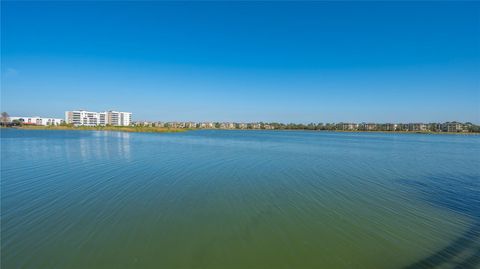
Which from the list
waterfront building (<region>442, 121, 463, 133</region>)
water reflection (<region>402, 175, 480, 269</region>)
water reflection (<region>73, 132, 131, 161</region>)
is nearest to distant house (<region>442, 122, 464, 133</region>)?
waterfront building (<region>442, 121, 463, 133</region>)

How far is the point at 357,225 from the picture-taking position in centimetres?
837

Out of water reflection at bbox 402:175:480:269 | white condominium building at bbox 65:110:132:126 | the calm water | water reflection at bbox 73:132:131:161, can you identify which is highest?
white condominium building at bbox 65:110:132:126

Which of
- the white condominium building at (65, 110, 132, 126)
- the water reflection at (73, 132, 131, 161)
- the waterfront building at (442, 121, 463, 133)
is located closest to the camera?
the water reflection at (73, 132, 131, 161)

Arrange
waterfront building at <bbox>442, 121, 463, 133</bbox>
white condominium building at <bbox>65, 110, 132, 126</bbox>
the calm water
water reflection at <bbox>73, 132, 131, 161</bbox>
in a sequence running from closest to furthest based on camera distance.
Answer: the calm water, water reflection at <bbox>73, 132, 131, 161</bbox>, white condominium building at <bbox>65, 110, 132, 126</bbox>, waterfront building at <bbox>442, 121, 463, 133</bbox>

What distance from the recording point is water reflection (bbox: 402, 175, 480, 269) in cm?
620

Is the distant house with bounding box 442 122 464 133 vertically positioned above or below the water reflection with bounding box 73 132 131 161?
above

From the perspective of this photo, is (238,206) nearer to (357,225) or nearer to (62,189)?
(357,225)

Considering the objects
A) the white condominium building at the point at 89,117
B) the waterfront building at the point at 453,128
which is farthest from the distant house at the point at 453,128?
the white condominium building at the point at 89,117

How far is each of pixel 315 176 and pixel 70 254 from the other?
46.8ft

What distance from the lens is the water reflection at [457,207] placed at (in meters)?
6.20

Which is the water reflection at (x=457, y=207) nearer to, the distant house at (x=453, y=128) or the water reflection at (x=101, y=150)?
the water reflection at (x=101, y=150)

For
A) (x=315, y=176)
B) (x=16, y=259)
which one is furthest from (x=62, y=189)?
(x=315, y=176)

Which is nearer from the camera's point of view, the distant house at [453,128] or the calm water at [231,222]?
the calm water at [231,222]

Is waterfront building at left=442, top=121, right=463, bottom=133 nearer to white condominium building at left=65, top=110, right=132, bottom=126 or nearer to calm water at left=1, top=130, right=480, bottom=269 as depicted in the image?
calm water at left=1, top=130, right=480, bottom=269
